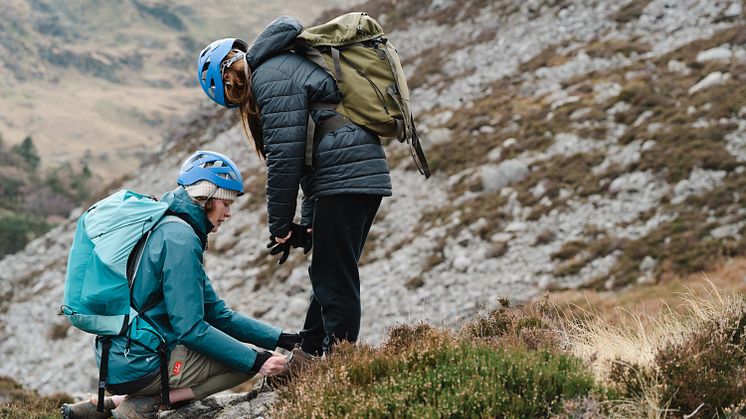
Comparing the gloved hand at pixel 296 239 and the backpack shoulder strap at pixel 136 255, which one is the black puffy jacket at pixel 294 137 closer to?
the gloved hand at pixel 296 239

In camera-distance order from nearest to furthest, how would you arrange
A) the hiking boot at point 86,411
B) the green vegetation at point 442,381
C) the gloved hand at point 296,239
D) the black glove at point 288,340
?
1. the green vegetation at point 442,381
2. the gloved hand at point 296,239
3. the hiking boot at point 86,411
4. the black glove at point 288,340

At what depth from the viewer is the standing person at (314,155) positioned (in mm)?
4832

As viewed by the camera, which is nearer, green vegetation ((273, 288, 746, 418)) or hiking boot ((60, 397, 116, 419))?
green vegetation ((273, 288, 746, 418))

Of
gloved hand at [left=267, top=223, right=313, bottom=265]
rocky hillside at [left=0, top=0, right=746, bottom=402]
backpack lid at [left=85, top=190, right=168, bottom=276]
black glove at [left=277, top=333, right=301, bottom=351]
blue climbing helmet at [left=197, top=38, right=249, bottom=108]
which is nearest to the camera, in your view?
backpack lid at [left=85, top=190, right=168, bottom=276]

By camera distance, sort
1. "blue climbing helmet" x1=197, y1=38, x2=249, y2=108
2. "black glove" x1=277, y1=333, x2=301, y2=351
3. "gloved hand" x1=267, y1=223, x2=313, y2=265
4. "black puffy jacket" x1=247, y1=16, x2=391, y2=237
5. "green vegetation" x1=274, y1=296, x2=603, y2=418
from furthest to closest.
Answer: "black glove" x1=277, y1=333, x2=301, y2=351
"gloved hand" x1=267, y1=223, x2=313, y2=265
"blue climbing helmet" x1=197, y1=38, x2=249, y2=108
"black puffy jacket" x1=247, y1=16, x2=391, y2=237
"green vegetation" x1=274, y1=296, x2=603, y2=418

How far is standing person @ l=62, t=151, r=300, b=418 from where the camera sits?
471 cm

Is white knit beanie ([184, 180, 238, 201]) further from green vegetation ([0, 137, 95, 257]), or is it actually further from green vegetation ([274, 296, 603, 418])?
green vegetation ([0, 137, 95, 257])

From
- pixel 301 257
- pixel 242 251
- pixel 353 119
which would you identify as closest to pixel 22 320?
pixel 242 251

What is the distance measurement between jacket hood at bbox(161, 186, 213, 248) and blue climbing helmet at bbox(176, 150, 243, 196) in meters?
0.11

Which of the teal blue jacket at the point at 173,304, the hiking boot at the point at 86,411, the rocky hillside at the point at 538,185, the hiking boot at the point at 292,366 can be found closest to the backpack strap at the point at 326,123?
the teal blue jacket at the point at 173,304

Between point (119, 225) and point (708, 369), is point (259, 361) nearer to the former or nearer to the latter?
point (119, 225)

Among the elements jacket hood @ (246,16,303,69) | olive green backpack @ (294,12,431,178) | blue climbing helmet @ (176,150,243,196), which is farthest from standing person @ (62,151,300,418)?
olive green backpack @ (294,12,431,178)

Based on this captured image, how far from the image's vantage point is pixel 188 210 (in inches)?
195

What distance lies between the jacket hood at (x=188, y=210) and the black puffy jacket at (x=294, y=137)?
47cm
